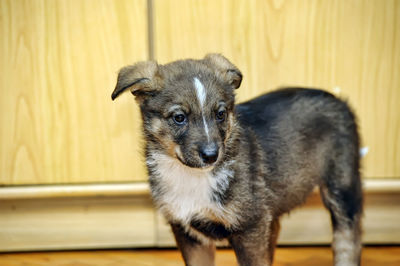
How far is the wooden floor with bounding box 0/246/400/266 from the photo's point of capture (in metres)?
2.92

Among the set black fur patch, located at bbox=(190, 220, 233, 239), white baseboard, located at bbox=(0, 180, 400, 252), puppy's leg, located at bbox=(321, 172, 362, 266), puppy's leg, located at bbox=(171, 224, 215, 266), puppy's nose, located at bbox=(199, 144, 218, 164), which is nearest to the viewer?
puppy's nose, located at bbox=(199, 144, 218, 164)

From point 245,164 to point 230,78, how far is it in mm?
378

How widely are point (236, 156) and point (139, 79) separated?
53 centimetres

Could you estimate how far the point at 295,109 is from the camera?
250 centimetres

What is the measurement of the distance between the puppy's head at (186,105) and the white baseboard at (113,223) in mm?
942

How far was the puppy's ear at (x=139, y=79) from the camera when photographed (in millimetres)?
2109

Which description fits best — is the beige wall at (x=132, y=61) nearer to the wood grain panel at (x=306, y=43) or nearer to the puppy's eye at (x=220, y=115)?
the wood grain panel at (x=306, y=43)

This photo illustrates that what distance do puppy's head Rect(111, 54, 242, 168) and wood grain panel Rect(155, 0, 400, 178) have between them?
24.5 inches

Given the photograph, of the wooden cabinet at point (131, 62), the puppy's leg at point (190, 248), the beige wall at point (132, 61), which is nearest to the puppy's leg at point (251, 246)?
the puppy's leg at point (190, 248)

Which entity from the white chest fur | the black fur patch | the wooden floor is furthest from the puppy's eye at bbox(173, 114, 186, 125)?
the wooden floor

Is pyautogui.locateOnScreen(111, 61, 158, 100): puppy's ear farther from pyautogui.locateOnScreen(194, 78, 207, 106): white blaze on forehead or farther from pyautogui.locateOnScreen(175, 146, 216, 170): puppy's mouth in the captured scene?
pyautogui.locateOnScreen(175, 146, 216, 170): puppy's mouth

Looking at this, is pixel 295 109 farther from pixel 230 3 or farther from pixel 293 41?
pixel 230 3

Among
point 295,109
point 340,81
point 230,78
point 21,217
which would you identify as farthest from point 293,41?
point 21,217

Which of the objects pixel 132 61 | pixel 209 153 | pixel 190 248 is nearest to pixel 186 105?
pixel 209 153
